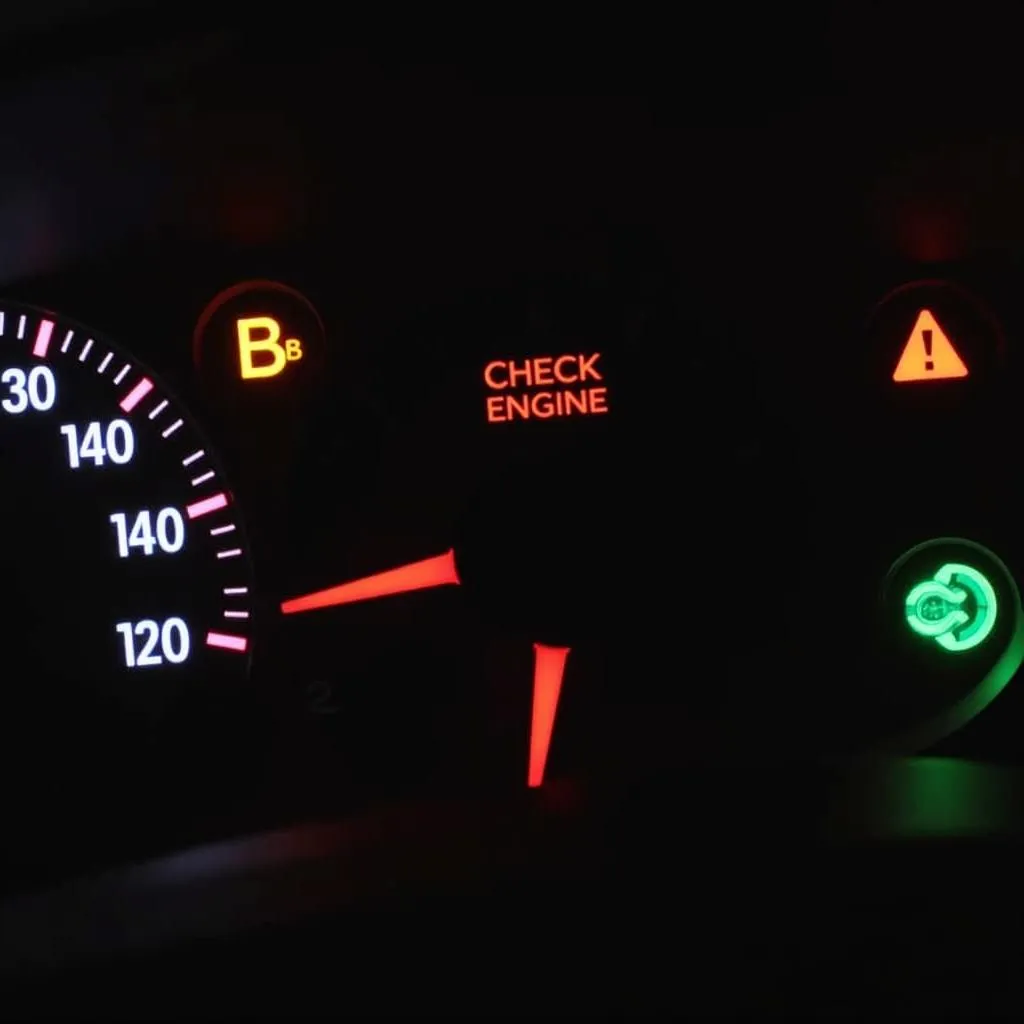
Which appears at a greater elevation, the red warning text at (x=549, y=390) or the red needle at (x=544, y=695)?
the red warning text at (x=549, y=390)

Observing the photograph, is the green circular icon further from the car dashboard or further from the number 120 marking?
the number 120 marking

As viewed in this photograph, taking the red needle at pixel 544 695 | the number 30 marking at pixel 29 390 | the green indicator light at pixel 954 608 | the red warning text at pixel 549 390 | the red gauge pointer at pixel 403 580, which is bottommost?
the red needle at pixel 544 695

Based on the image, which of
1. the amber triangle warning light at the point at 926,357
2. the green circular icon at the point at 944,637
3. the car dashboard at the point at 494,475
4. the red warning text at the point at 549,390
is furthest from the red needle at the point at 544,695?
the amber triangle warning light at the point at 926,357

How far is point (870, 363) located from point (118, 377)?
97cm

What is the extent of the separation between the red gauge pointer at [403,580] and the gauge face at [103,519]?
0.13m

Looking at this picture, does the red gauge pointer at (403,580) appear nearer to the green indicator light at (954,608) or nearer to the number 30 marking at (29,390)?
the number 30 marking at (29,390)

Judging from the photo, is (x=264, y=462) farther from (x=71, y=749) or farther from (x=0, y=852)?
(x=0, y=852)

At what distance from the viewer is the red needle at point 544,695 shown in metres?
2.33

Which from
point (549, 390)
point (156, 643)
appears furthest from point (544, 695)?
point (156, 643)

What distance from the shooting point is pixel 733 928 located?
163 centimetres

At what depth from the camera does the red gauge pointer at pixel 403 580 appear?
2.35 m

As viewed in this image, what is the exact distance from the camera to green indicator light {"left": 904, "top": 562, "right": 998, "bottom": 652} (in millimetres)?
2332

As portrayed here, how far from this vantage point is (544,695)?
2330 mm

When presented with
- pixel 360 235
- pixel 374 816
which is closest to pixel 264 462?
pixel 360 235
